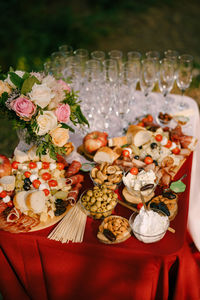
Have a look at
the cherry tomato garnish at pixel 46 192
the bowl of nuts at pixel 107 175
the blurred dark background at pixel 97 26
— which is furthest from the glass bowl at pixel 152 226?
the blurred dark background at pixel 97 26

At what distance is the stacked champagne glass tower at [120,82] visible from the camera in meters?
2.69

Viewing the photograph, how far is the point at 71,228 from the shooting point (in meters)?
1.90

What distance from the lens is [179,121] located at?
275cm

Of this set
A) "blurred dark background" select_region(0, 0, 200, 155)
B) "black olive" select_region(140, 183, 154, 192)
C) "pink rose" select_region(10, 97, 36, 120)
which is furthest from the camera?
"blurred dark background" select_region(0, 0, 200, 155)

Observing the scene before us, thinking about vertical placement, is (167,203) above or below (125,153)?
below

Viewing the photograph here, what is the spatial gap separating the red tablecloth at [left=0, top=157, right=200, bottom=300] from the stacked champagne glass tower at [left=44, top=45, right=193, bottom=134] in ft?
3.14

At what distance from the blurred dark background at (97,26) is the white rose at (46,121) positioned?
3.98m

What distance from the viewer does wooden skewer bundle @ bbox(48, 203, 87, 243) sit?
184cm

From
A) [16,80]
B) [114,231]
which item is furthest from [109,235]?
[16,80]

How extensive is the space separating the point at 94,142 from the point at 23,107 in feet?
2.32

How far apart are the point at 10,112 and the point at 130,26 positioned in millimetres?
5631

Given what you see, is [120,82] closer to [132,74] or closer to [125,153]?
[132,74]

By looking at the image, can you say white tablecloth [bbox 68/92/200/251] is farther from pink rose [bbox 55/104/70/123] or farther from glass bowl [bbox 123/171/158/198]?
pink rose [bbox 55/104/70/123]

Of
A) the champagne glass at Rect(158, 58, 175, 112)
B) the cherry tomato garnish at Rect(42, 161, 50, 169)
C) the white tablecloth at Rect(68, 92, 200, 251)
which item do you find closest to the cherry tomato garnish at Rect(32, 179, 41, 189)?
the cherry tomato garnish at Rect(42, 161, 50, 169)
